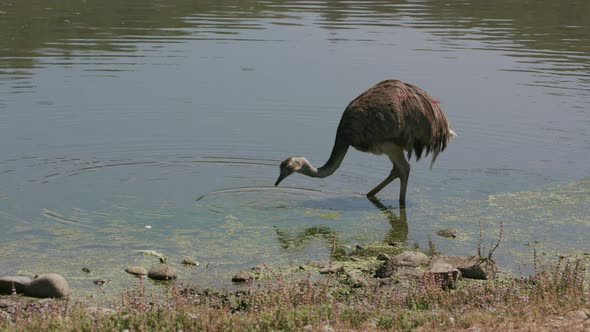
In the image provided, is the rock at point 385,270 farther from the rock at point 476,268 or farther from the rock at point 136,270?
the rock at point 136,270

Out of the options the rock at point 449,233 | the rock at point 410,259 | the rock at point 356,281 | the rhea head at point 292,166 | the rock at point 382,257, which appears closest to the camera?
the rock at point 356,281

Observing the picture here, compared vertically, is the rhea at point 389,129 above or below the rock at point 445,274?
above

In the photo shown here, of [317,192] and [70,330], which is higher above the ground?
[70,330]

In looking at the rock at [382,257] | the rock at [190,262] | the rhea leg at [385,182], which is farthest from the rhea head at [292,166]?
the rock at [190,262]

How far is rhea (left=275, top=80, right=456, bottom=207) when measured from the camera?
1142 cm

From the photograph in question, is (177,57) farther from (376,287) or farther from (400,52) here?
(376,287)

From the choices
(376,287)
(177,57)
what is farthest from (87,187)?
(177,57)

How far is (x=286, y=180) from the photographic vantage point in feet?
41.3

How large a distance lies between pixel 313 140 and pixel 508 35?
12.9 m

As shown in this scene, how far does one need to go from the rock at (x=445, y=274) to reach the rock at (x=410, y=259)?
15.7 inches

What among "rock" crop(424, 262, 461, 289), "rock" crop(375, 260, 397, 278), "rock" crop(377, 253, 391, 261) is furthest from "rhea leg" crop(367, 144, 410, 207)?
"rock" crop(424, 262, 461, 289)

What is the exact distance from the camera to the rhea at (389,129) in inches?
450

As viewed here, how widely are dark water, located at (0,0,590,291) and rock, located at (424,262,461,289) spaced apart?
1.04 meters

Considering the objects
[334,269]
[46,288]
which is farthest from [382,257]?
[46,288]
